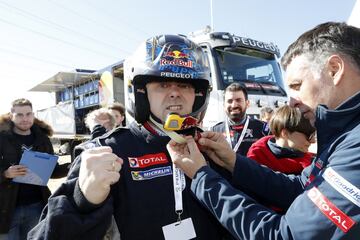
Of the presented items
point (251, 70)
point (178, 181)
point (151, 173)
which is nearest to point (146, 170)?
point (151, 173)

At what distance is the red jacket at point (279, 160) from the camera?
2326 mm

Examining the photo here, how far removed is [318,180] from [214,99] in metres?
5.23

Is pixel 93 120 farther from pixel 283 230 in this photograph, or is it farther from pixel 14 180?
pixel 283 230

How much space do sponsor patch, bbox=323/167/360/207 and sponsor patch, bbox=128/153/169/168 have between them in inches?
27.8

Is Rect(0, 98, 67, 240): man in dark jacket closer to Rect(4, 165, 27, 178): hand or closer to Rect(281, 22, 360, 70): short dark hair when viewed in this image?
Rect(4, 165, 27, 178): hand

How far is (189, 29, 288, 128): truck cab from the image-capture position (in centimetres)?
650

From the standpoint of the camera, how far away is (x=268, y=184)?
177cm

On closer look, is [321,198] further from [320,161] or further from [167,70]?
[167,70]

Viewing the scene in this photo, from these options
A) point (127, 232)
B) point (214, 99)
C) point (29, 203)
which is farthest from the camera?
point (214, 99)

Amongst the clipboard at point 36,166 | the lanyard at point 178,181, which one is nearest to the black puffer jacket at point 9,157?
the clipboard at point 36,166

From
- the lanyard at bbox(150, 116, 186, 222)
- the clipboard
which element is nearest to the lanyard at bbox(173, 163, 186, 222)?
the lanyard at bbox(150, 116, 186, 222)

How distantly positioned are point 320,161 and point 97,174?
933mm

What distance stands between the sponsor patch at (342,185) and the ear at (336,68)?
396 mm

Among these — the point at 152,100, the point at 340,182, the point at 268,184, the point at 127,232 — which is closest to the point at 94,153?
the point at 127,232
